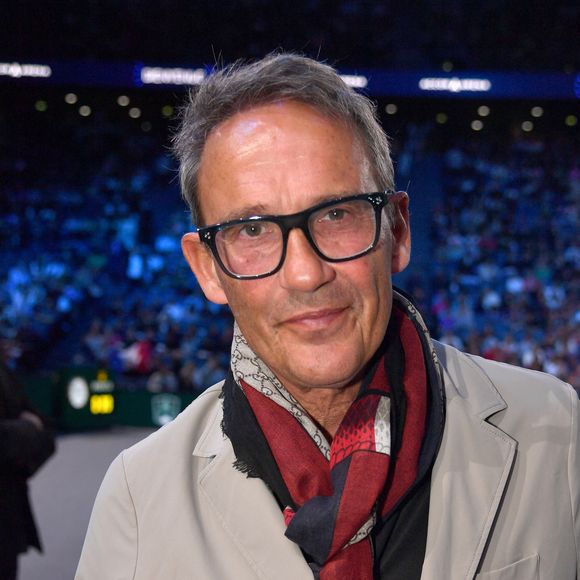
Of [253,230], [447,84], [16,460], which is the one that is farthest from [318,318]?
[447,84]

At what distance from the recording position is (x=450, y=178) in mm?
14461

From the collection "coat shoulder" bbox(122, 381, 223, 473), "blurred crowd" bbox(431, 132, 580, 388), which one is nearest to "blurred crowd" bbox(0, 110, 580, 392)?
"blurred crowd" bbox(431, 132, 580, 388)

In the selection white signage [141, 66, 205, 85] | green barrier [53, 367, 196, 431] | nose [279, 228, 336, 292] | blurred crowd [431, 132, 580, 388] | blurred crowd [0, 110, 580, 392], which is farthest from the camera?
white signage [141, 66, 205, 85]

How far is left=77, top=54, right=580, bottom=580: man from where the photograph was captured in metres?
1.33

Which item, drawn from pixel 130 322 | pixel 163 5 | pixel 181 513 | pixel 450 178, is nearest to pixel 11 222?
pixel 130 322

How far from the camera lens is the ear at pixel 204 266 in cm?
154

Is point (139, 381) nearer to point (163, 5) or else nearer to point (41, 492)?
point (41, 492)

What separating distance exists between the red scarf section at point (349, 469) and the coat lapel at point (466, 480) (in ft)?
0.24

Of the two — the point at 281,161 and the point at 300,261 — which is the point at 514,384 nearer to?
the point at 300,261

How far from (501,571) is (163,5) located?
14.9m

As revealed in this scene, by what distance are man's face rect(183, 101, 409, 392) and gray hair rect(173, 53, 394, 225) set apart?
0.02m

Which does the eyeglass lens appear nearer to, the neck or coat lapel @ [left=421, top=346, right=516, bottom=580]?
the neck

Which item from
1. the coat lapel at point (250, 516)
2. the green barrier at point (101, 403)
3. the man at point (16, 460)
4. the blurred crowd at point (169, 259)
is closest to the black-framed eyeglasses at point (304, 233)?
the coat lapel at point (250, 516)

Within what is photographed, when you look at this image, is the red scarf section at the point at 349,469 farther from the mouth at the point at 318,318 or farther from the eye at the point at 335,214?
the eye at the point at 335,214
